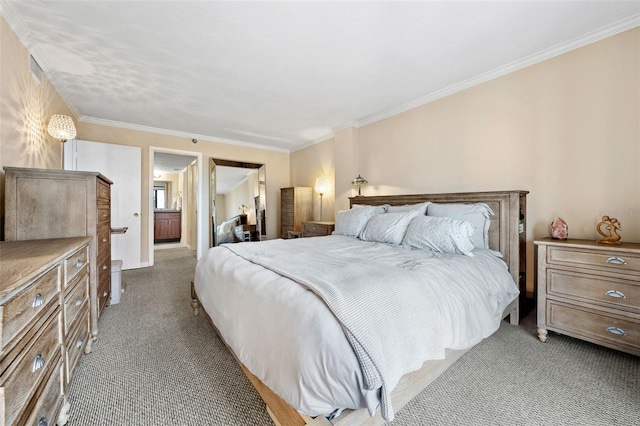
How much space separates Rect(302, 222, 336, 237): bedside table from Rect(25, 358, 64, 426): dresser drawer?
3336 millimetres

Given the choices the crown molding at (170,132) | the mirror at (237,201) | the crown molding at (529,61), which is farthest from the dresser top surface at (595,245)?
the crown molding at (170,132)

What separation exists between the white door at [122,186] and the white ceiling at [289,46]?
2.24 feet

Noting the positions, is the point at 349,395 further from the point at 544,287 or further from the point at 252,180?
the point at 252,180

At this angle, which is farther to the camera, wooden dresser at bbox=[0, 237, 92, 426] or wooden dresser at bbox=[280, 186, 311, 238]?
wooden dresser at bbox=[280, 186, 311, 238]

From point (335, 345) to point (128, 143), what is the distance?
195 inches

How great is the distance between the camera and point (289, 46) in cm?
225

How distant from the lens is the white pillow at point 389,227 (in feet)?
8.37

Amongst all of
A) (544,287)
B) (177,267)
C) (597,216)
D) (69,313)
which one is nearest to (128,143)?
(177,267)

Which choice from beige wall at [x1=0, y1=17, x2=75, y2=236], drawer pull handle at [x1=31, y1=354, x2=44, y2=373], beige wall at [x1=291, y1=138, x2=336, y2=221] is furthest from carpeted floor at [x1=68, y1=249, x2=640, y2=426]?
beige wall at [x1=291, y1=138, x2=336, y2=221]

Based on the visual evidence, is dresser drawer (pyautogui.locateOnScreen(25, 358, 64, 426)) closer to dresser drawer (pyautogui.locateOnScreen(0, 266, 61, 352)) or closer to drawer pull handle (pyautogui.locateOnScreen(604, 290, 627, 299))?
dresser drawer (pyautogui.locateOnScreen(0, 266, 61, 352))

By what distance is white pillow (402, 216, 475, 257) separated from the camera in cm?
207

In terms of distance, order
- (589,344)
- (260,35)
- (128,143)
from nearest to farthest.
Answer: (589,344) < (260,35) < (128,143)

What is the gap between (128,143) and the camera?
426cm

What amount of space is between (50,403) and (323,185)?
415 centimetres
